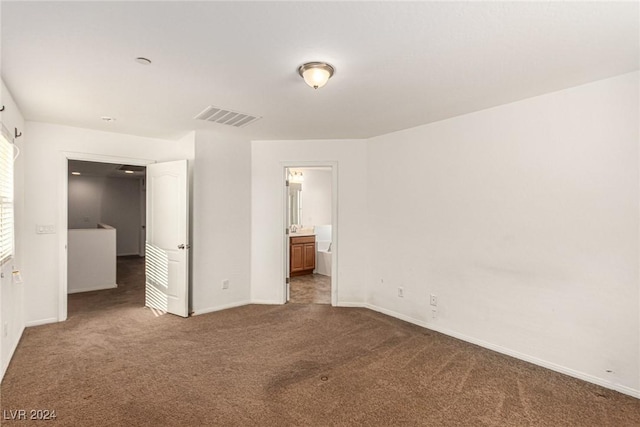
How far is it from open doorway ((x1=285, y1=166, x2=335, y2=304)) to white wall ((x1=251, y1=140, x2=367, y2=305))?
0.24m

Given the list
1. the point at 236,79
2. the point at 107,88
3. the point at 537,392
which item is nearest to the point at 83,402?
the point at 107,88

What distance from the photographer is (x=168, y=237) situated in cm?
425

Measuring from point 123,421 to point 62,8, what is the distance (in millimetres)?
2446

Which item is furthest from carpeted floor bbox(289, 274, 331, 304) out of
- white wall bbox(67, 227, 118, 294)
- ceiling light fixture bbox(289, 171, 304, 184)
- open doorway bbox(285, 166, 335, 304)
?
white wall bbox(67, 227, 118, 294)

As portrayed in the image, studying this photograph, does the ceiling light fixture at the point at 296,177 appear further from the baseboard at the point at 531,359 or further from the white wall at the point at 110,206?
the white wall at the point at 110,206

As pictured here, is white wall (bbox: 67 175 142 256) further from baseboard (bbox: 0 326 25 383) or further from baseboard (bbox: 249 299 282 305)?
baseboard (bbox: 249 299 282 305)

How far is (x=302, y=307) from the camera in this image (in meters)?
4.48

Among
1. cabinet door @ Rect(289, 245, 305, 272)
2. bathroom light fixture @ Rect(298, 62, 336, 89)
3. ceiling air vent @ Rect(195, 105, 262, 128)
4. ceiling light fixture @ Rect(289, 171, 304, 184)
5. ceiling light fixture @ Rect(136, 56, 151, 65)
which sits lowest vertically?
cabinet door @ Rect(289, 245, 305, 272)

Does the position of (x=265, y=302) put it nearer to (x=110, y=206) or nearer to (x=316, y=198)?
(x=316, y=198)

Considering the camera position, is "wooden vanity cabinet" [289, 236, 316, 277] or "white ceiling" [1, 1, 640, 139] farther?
"wooden vanity cabinet" [289, 236, 316, 277]

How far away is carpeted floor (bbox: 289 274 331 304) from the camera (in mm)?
4861

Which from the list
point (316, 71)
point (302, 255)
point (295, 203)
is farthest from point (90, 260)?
point (316, 71)

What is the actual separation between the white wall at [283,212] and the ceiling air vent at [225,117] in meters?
0.95

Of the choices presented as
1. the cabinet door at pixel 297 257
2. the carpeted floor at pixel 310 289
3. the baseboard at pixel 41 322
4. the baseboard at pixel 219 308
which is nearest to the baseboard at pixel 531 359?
the carpeted floor at pixel 310 289
